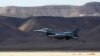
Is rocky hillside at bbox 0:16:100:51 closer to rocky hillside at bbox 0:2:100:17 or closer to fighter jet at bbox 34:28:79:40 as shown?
fighter jet at bbox 34:28:79:40

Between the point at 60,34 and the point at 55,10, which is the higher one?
the point at 55,10

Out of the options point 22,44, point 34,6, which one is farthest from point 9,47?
point 34,6

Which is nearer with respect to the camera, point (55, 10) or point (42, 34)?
point (42, 34)

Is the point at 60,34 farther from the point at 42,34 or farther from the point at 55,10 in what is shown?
the point at 55,10

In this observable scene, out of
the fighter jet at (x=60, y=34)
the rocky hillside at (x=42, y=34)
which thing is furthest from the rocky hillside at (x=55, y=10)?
A: the fighter jet at (x=60, y=34)

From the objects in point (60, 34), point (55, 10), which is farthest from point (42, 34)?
point (55, 10)

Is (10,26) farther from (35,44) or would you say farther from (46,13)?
(46,13)

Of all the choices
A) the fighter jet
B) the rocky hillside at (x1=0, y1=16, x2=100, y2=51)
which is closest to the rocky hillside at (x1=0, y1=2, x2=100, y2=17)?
the rocky hillside at (x1=0, y1=16, x2=100, y2=51)

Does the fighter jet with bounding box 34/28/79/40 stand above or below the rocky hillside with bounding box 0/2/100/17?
below
